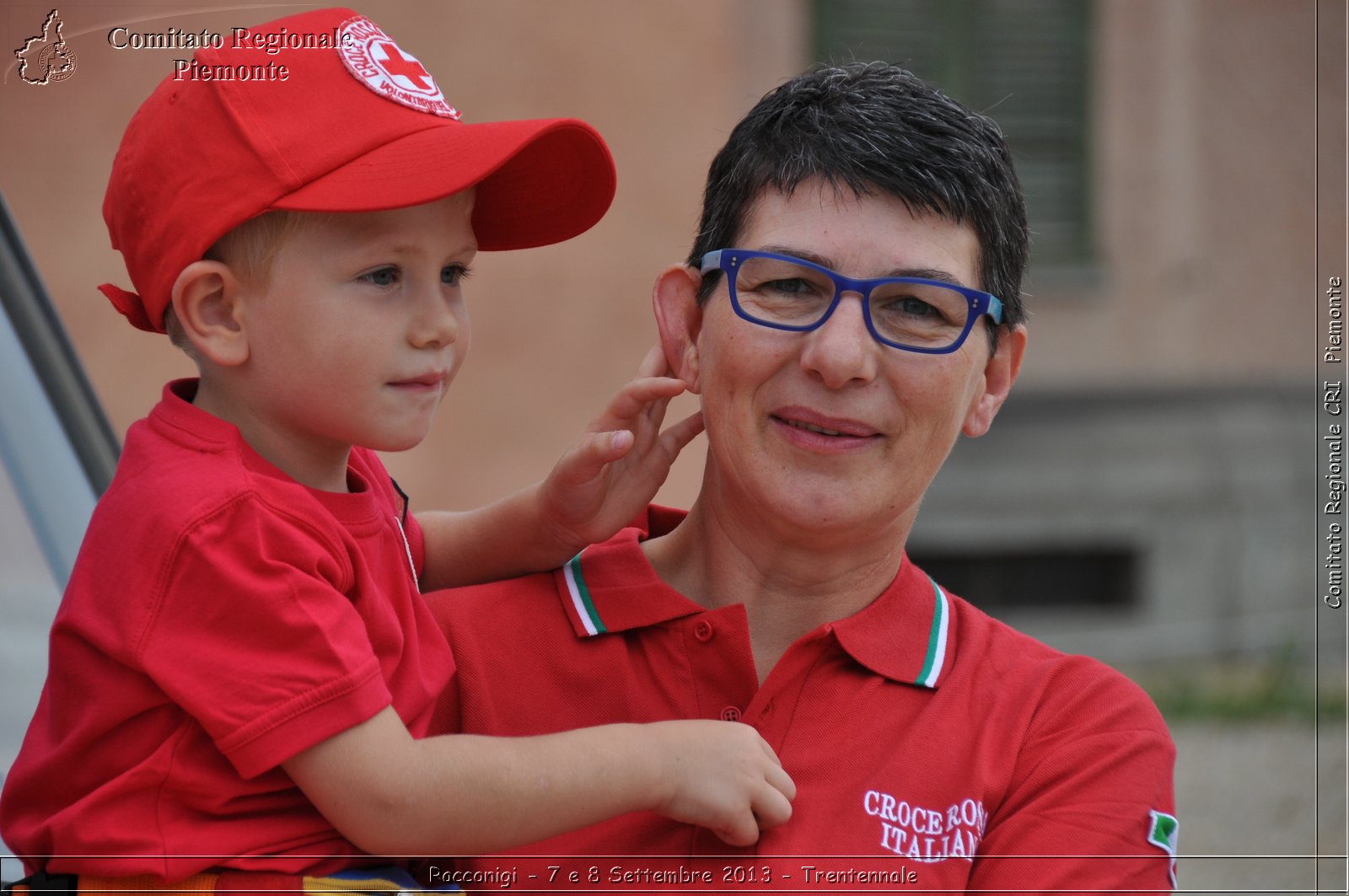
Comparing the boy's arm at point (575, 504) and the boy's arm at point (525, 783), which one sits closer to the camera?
the boy's arm at point (525, 783)

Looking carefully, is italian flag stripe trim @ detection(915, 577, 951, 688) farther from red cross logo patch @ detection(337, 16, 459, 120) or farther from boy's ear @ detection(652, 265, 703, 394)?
red cross logo patch @ detection(337, 16, 459, 120)

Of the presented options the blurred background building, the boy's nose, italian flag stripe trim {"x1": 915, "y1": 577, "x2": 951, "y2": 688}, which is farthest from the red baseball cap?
the blurred background building

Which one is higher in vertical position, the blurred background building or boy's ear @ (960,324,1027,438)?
boy's ear @ (960,324,1027,438)

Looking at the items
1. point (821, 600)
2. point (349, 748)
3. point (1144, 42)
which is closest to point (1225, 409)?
point (1144, 42)

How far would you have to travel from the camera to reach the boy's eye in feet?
5.62

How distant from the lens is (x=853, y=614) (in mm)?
2047

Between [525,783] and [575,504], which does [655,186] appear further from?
[525,783]

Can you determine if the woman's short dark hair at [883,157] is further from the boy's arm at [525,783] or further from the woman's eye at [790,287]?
the boy's arm at [525,783]

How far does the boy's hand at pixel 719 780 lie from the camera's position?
5.43 ft

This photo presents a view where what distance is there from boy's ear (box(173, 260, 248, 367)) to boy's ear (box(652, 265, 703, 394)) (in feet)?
2.13

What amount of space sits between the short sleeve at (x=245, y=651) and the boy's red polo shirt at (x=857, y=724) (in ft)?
1.08

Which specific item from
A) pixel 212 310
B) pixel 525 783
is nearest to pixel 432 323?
pixel 212 310

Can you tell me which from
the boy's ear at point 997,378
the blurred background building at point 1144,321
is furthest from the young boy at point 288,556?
the blurred background building at point 1144,321

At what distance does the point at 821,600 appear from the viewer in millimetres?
2070
